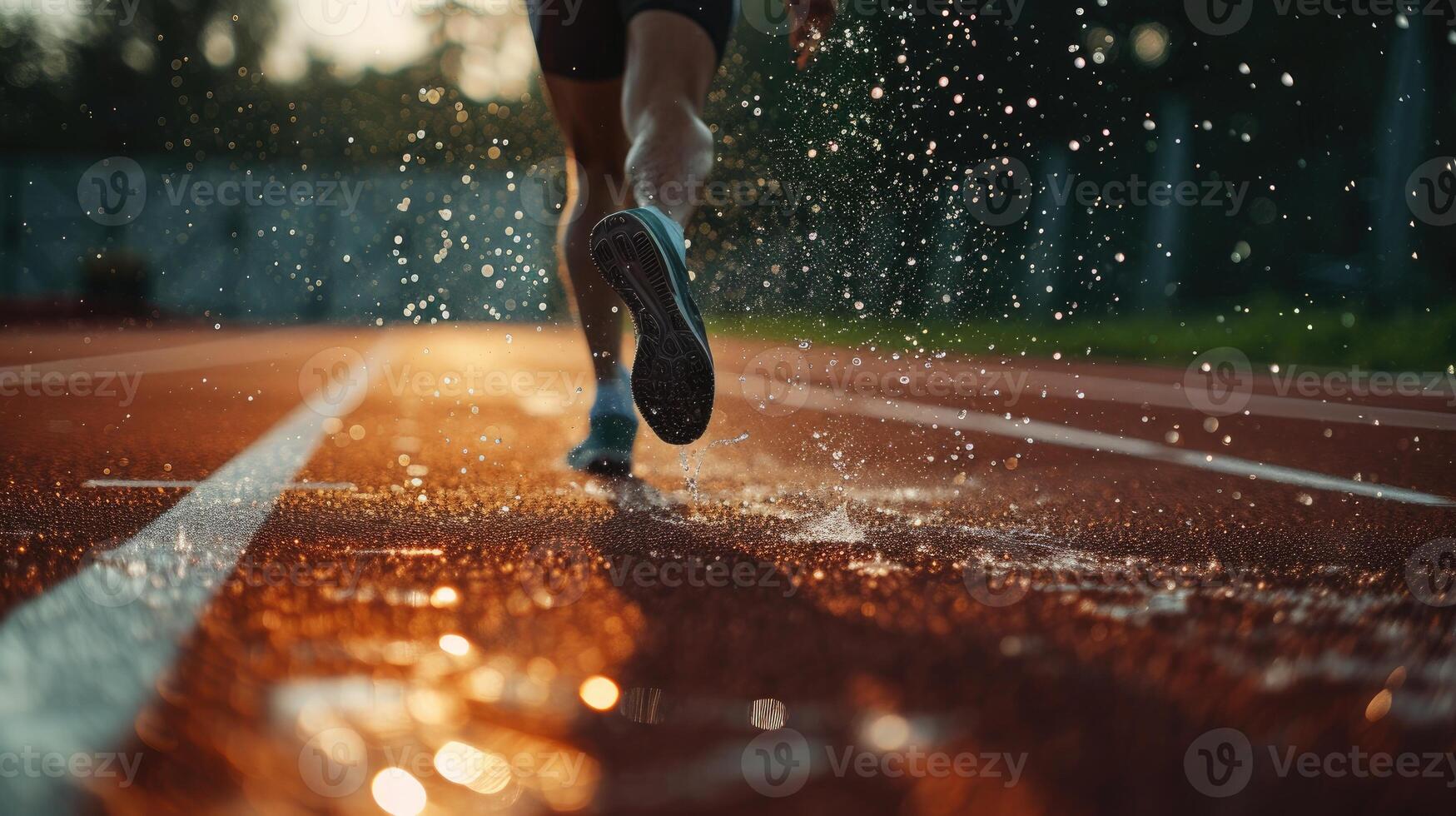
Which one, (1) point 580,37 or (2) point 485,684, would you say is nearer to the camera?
(2) point 485,684

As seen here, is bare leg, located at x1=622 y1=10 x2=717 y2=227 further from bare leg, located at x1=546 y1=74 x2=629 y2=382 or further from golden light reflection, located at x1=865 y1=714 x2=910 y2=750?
golden light reflection, located at x1=865 y1=714 x2=910 y2=750

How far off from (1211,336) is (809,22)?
370 inches

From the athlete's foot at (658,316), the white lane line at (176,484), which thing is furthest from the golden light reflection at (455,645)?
the white lane line at (176,484)

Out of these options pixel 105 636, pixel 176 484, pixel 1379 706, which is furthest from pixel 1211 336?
pixel 105 636

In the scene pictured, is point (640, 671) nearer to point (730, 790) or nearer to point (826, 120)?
point (730, 790)

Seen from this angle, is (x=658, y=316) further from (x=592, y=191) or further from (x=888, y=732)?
(x=888, y=732)

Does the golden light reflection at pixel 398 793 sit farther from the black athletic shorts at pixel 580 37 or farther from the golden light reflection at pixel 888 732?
the black athletic shorts at pixel 580 37

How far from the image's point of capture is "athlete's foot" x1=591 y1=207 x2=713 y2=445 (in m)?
2.05

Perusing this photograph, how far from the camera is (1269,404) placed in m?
5.04

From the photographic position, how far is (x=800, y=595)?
56.2 inches

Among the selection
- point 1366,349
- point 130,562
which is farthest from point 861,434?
point 1366,349

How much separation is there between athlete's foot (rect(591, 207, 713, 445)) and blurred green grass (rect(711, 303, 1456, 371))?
6.36 m

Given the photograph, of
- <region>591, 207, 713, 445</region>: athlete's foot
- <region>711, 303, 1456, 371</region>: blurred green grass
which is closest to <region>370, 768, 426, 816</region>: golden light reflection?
<region>591, 207, 713, 445</region>: athlete's foot

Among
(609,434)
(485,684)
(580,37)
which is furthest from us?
(580,37)
